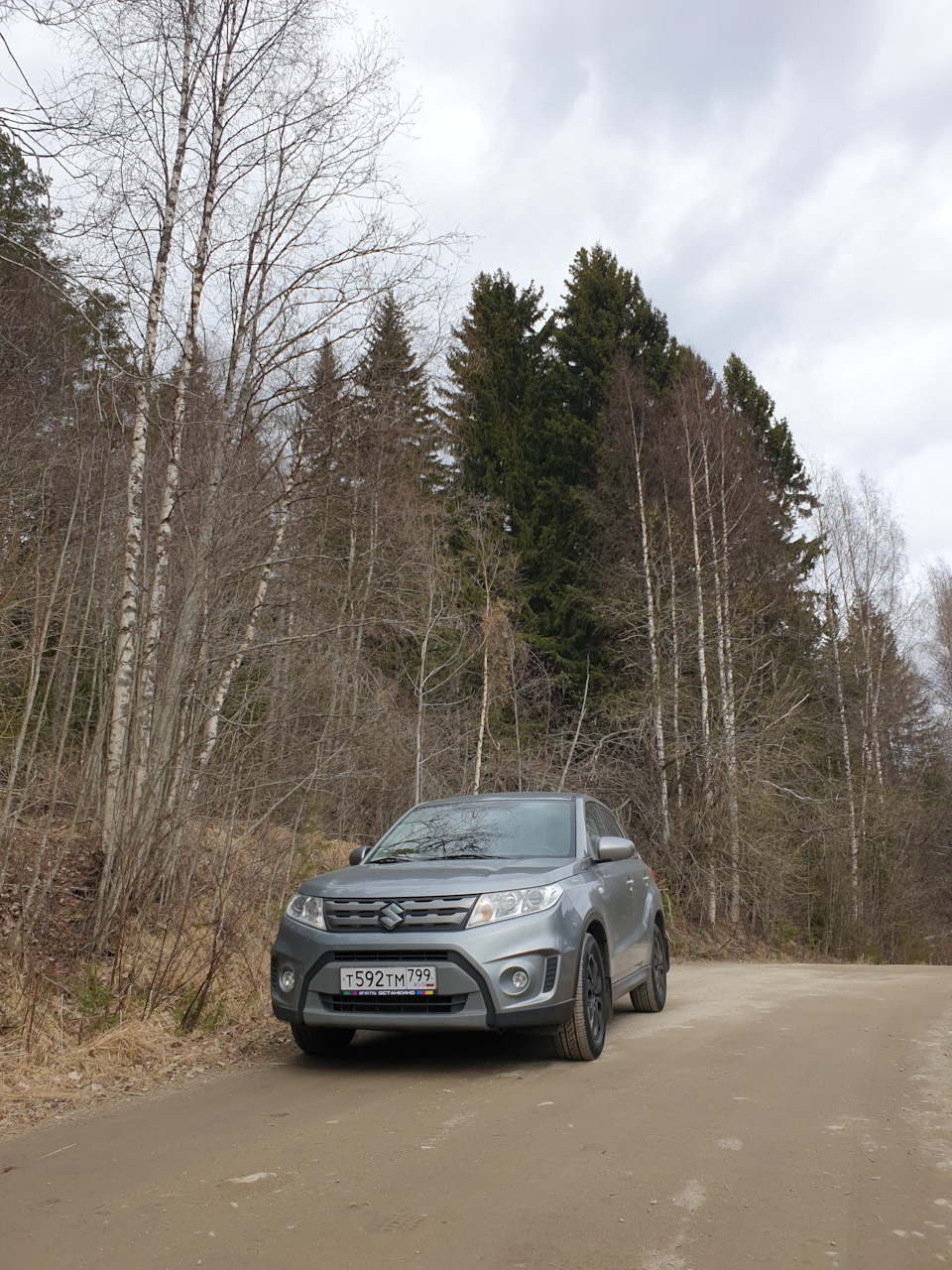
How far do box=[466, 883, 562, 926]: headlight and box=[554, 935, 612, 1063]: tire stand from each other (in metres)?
0.40

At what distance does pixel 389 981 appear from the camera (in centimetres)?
560

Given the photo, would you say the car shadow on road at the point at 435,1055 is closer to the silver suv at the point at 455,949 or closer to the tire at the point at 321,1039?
the tire at the point at 321,1039

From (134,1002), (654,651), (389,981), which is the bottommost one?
(134,1002)

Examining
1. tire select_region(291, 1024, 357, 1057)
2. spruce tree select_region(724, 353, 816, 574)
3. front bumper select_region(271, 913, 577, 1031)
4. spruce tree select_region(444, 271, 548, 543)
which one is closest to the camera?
front bumper select_region(271, 913, 577, 1031)

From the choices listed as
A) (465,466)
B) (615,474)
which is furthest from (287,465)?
(465,466)

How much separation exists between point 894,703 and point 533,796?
87.6 feet

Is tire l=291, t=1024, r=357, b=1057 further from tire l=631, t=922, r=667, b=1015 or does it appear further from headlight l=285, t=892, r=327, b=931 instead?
tire l=631, t=922, r=667, b=1015

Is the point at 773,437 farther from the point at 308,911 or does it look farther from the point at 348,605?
the point at 308,911

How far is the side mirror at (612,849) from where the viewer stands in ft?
21.9

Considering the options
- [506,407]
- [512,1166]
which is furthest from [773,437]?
[512,1166]

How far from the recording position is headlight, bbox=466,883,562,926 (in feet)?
18.7

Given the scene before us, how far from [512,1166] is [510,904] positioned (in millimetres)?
1870

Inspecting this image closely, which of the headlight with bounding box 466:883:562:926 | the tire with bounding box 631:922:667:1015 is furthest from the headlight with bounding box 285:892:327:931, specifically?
the tire with bounding box 631:922:667:1015

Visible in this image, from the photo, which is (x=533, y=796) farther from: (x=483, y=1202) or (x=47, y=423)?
(x=47, y=423)
